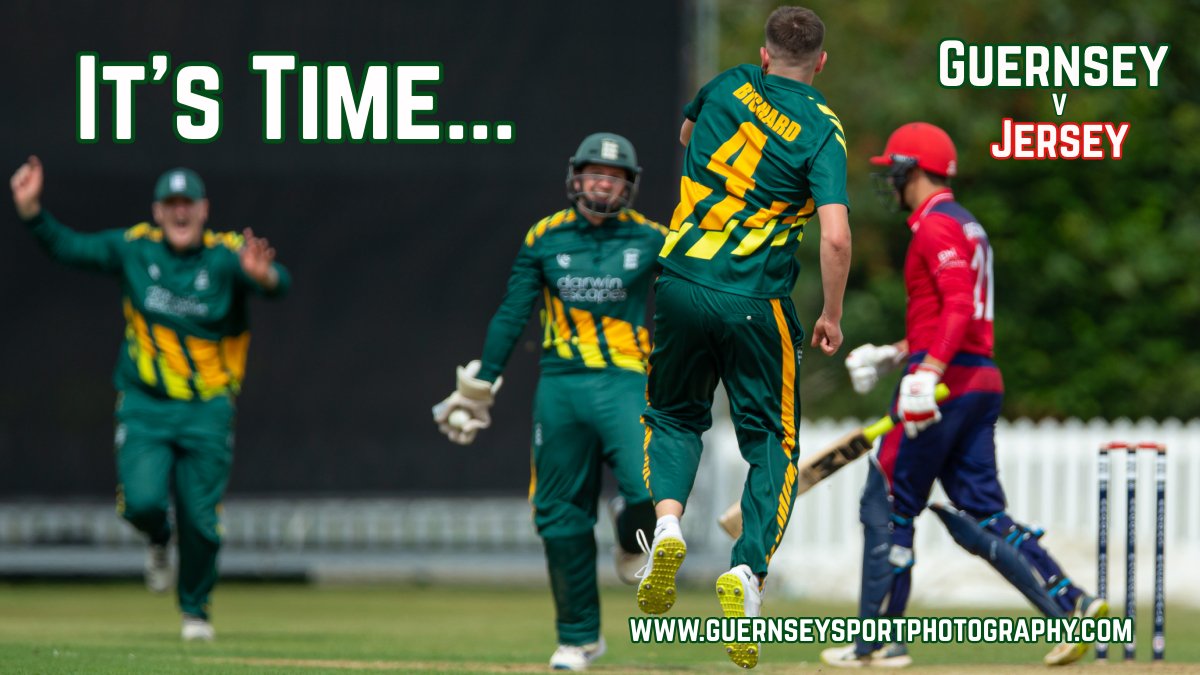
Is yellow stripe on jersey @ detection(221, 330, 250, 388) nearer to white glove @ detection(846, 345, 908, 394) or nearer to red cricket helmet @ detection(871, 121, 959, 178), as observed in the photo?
white glove @ detection(846, 345, 908, 394)

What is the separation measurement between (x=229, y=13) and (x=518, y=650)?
5982 mm

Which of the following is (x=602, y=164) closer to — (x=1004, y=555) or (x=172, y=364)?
(x=1004, y=555)

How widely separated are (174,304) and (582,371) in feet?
9.31

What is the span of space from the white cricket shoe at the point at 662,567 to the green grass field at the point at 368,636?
3.82ft

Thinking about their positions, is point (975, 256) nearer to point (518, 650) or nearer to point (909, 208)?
point (909, 208)

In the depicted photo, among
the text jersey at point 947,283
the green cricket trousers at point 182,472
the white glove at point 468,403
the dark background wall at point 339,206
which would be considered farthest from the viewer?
the dark background wall at point 339,206

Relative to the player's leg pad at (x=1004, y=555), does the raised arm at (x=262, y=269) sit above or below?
above

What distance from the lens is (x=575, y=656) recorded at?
25.6 ft

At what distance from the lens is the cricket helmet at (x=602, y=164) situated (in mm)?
7996

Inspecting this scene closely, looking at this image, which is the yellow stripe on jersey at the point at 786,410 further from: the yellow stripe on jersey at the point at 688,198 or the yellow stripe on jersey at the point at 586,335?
the yellow stripe on jersey at the point at 586,335

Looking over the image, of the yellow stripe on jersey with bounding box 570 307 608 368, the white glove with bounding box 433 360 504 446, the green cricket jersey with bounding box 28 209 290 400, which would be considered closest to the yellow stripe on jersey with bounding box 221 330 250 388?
the green cricket jersey with bounding box 28 209 290 400

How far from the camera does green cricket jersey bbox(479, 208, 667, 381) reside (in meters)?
8.00

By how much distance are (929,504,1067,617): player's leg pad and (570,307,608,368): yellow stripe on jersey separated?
1.57m

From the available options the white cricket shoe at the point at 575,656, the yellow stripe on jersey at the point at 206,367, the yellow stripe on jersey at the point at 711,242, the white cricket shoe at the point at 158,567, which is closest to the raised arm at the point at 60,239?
the yellow stripe on jersey at the point at 206,367
